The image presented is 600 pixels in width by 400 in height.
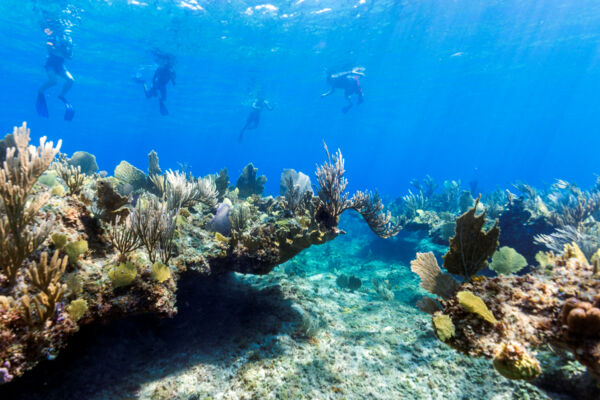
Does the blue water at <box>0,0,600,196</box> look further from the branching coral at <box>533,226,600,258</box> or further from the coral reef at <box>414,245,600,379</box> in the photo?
the coral reef at <box>414,245,600,379</box>

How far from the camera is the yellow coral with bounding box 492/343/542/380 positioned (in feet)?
6.28

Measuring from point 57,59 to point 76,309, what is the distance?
86.9ft

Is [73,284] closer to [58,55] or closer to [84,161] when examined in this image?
[84,161]

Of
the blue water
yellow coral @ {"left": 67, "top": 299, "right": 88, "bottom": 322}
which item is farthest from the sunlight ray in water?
the blue water

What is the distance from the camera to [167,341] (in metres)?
4.21

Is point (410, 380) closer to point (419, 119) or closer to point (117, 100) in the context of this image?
point (117, 100)

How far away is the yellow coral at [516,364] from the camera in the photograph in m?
1.91

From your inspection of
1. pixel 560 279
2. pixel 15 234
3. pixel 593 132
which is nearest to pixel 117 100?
pixel 15 234

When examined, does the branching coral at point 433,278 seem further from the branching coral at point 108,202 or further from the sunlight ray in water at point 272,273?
the branching coral at point 108,202

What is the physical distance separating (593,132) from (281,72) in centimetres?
11247

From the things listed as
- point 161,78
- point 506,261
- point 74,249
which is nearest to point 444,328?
point 506,261

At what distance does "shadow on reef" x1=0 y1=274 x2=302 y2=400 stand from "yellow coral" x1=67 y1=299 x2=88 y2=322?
1.17m

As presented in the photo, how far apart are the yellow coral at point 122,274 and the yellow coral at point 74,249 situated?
1.15ft

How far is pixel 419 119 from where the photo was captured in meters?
68.7
